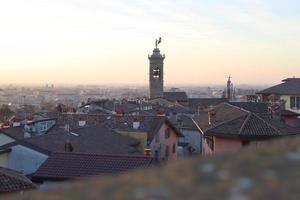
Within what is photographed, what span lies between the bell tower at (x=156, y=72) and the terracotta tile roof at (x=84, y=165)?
70947mm

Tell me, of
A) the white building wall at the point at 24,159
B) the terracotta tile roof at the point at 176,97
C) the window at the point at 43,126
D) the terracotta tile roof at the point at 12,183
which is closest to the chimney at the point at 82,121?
the window at the point at 43,126

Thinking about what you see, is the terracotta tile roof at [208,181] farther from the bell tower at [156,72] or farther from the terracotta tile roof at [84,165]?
the bell tower at [156,72]

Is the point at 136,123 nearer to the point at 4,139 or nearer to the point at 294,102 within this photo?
the point at 4,139

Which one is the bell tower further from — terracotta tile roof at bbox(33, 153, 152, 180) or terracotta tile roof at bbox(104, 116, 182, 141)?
terracotta tile roof at bbox(33, 153, 152, 180)

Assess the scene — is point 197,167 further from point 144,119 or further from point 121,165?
point 144,119

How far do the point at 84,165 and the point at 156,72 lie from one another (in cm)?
7260

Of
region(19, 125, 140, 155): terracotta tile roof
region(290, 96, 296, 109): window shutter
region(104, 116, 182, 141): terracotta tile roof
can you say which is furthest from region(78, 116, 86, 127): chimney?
region(290, 96, 296, 109): window shutter

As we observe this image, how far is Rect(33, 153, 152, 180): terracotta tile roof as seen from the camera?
770 inches

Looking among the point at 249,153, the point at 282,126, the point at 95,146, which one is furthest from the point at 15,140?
the point at 249,153

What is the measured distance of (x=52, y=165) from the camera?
2030cm

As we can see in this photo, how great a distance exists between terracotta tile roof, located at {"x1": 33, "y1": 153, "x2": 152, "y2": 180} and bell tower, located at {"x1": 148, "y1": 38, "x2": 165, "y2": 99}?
70947mm

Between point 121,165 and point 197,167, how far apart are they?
17.5m

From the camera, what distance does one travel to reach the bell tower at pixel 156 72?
91.2m

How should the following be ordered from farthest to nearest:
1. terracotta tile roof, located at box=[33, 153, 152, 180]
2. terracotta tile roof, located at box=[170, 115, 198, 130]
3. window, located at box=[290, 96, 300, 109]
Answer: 1. terracotta tile roof, located at box=[170, 115, 198, 130]
2. window, located at box=[290, 96, 300, 109]
3. terracotta tile roof, located at box=[33, 153, 152, 180]
